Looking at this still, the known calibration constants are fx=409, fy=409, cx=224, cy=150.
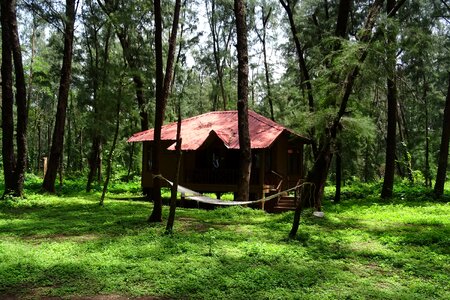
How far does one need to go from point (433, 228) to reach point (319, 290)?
710cm

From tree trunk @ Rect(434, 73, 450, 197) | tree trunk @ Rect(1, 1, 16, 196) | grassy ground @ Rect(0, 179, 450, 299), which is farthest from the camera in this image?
tree trunk @ Rect(434, 73, 450, 197)

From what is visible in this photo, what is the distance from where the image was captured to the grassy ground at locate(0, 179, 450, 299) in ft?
19.3

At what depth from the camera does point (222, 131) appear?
18.8m

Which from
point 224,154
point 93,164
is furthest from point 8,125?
point 224,154

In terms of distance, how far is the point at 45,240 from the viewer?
8.88 metres

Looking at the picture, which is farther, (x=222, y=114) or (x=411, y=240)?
(x=222, y=114)

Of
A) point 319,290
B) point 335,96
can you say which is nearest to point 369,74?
point 335,96

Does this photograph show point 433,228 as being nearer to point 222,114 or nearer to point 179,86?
point 222,114

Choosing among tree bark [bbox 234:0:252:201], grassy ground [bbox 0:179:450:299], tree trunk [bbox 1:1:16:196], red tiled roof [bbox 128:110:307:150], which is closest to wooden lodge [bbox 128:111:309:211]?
red tiled roof [bbox 128:110:307:150]

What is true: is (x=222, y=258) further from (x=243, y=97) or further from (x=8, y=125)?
(x=8, y=125)

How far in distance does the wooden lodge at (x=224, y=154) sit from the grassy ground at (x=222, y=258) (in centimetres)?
543

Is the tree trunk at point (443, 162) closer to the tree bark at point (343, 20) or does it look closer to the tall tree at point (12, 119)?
the tree bark at point (343, 20)

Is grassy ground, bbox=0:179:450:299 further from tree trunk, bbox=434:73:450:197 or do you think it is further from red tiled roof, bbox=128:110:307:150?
tree trunk, bbox=434:73:450:197

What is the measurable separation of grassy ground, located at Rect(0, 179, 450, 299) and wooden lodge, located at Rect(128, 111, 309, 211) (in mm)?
5430
